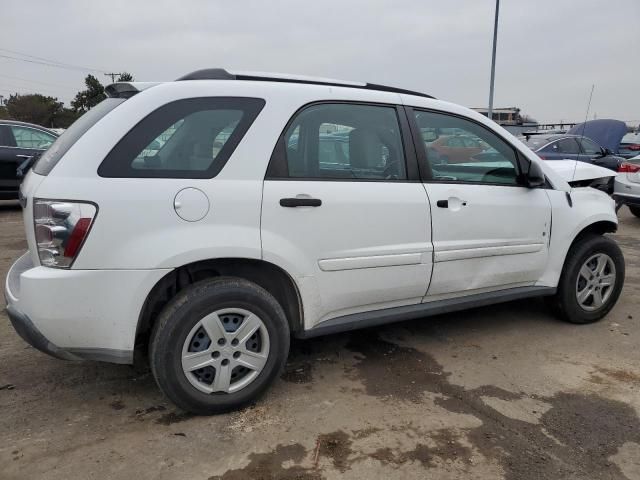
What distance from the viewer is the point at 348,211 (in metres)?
2.86

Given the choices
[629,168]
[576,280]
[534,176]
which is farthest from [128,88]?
[629,168]

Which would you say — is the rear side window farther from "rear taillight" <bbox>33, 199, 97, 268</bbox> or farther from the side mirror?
the side mirror

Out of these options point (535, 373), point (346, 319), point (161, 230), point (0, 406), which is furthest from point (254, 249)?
point (535, 373)

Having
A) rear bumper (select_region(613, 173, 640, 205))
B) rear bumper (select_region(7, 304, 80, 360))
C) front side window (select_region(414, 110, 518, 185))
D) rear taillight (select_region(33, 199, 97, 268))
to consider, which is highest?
front side window (select_region(414, 110, 518, 185))

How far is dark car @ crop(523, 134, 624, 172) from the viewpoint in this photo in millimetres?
11414

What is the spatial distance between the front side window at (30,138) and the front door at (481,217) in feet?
26.0

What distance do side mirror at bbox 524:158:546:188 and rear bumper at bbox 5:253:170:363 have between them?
2.55 metres

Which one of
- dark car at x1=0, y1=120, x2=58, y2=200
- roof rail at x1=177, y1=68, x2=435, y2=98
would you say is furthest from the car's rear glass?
dark car at x1=0, y1=120, x2=58, y2=200

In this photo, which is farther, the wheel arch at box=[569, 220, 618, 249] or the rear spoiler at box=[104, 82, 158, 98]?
the wheel arch at box=[569, 220, 618, 249]

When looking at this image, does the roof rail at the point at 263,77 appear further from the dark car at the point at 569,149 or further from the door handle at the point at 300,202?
the dark car at the point at 569,149

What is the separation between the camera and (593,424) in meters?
2.71

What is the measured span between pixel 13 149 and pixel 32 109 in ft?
179

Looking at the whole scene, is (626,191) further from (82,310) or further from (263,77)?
(82,310)

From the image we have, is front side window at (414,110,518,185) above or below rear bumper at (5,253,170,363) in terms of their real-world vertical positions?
above
